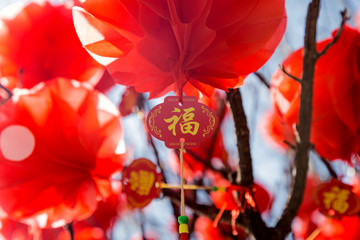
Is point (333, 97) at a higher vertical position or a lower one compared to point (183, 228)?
higher

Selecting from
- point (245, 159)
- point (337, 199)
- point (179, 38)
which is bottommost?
point (337, 199)

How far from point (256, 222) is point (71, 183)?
0.32 m

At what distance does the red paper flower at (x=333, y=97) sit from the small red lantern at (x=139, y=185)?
27cm

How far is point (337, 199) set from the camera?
654 millimetres

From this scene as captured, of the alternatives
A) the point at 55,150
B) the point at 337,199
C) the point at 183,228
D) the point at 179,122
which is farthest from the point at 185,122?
the point at 337,199

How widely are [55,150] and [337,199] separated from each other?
54 centimetres

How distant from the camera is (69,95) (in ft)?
1.60

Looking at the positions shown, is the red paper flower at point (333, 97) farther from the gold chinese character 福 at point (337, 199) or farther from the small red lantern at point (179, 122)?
the small red lantern at point (179, 122)

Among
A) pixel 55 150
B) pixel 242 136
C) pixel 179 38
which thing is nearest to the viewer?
pixel 179 38

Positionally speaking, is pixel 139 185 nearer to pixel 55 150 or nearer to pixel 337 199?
pixel 55 150

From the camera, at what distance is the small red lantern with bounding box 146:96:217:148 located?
343 millimetres

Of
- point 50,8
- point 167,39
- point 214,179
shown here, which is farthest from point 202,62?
point 214,179

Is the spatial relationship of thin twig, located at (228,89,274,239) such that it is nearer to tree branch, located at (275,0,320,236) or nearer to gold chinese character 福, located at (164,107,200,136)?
tree branch, located at (275,0,320,236)

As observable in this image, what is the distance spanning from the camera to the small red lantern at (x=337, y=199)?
65 cm
